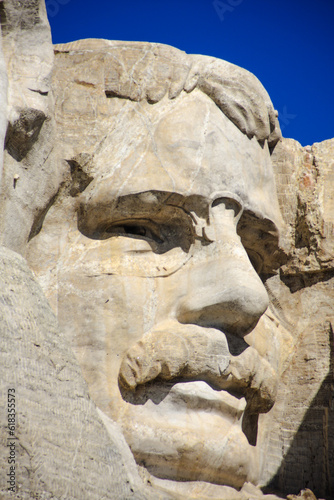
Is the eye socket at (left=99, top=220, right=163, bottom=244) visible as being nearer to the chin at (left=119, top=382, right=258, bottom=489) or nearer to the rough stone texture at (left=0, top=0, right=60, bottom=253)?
the rough stone texture at (left=0, top=0, right=60, bottom=253)

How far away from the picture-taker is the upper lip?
3238 mm

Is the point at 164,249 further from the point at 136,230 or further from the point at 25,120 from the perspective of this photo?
the point at 25,120

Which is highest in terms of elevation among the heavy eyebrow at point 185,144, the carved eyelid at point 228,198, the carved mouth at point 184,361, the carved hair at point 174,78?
the carved hair at point 174,78

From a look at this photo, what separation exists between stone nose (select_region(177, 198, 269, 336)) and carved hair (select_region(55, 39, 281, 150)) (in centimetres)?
49

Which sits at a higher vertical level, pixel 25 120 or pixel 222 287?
pixel 25 120

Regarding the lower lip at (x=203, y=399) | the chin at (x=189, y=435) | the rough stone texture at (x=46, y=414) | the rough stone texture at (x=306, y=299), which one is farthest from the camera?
the rough stone texture at (x=306, y=299)

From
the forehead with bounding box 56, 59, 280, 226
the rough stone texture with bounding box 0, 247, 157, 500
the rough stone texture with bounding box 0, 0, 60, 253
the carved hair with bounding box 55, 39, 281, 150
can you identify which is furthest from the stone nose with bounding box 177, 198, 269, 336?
the rough stone texture with bounding box 0, 247, 157, 500

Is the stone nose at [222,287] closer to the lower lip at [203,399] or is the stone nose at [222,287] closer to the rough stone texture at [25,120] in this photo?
the lower lip at [203,399]

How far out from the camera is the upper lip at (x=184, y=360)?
10.6 feet

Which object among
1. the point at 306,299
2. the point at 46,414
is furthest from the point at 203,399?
the point at 306,299

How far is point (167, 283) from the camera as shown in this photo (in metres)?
3.50

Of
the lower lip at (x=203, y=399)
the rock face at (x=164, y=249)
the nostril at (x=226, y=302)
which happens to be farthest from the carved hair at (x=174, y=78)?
the lower lip at (x=203, y=399)

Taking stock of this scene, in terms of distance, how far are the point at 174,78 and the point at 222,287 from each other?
98 centimetres

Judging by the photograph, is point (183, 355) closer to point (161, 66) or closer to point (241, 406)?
point (241, 406)
